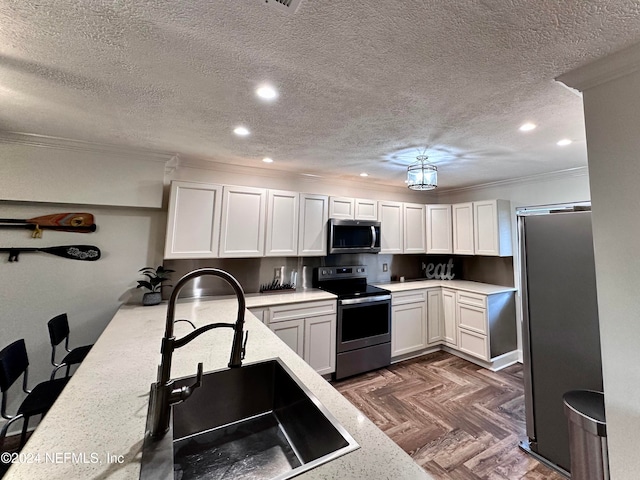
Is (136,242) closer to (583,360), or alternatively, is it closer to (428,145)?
(428,145)

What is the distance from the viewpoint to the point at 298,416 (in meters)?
1.08

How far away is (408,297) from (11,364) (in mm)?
3599

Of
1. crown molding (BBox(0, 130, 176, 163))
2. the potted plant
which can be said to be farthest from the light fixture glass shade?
the potted plant

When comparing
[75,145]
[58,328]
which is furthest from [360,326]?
[75,145]

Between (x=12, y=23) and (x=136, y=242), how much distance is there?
6.36 ft

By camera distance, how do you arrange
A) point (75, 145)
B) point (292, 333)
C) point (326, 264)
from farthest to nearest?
point (326, 264), point (292, 333), point (75, 145)

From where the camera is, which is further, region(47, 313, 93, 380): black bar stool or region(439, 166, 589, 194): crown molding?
region(439, 166, 589, 194): crown molding

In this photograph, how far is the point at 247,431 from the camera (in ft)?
3.76

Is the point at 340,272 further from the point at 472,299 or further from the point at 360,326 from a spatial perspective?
the point at 472,299

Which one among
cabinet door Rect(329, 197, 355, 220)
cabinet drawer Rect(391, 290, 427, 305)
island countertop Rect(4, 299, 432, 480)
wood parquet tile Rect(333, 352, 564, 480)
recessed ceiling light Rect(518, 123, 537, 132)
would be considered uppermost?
recessed ceiling light Rect(518, 123, 537, 132)

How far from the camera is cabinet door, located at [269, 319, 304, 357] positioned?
8.84ft

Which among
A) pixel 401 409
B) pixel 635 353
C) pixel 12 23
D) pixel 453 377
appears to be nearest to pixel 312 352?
pixel 401 409

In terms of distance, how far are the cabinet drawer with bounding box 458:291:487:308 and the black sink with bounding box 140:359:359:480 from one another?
301 centimetres

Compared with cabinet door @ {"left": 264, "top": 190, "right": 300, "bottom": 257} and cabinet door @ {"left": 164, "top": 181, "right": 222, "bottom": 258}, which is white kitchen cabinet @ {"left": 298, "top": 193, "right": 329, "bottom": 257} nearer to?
cabinet door @ {"left": 264, "top": 190, "right": 300, "bottom": 257}
